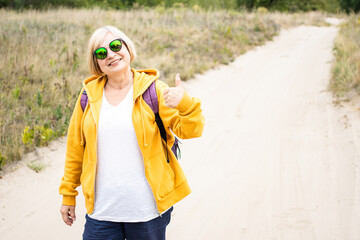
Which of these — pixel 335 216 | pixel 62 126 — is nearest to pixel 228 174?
pixel 335 216

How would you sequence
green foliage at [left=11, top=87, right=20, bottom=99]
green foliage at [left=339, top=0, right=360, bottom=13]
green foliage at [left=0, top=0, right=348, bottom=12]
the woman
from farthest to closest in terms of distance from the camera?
1. green foliage at [left=339, top=0, right=360, bottom=13]
2. green foliage at [left=0, top=0, right=348, bottom=12]
3. green foliage at [left=11, top=87, right=20, bottom=99]
4. the woman

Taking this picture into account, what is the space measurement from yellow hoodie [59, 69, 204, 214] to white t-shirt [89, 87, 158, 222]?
4 cm

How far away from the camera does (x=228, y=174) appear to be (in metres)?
4.26

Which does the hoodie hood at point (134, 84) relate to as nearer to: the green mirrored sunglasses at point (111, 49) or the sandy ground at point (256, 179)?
the green mirrored sunglasses at point (111, 49)

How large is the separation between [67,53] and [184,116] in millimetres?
6365

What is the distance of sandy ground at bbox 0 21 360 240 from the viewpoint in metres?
3.19

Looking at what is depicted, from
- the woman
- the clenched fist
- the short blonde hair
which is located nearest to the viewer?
the woman

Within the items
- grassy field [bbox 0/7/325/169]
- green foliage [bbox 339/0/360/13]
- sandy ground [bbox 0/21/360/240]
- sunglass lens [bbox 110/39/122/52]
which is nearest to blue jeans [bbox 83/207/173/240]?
sunglass lens [bbox 110/39/122/52]

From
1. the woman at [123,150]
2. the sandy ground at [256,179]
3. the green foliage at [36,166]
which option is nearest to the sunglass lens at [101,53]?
the woman at [123,150]

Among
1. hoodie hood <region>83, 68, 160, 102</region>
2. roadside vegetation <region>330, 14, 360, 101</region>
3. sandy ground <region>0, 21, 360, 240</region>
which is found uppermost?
hoodie hood <region>83, 68, 160, 102</region>

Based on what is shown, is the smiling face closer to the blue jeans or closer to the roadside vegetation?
the blue jeans

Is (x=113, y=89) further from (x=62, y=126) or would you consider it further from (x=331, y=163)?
(x=331, y=163)

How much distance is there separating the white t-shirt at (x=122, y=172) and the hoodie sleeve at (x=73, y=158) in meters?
0.20

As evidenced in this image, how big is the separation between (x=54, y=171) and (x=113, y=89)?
2.74 meters
